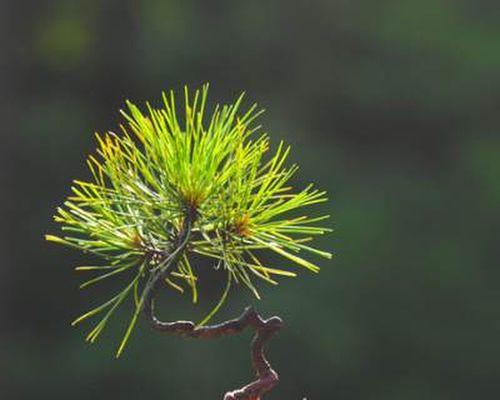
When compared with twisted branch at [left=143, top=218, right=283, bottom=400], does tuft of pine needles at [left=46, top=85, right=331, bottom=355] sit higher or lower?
higher

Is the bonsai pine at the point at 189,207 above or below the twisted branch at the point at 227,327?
above

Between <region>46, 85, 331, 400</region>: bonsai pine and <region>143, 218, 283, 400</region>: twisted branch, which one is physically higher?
<region>46, 85, 331, 400</region>: bonsai pine

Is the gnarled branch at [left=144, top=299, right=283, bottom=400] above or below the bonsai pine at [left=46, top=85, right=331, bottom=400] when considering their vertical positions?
below

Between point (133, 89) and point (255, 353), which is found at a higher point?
point (133, 89)

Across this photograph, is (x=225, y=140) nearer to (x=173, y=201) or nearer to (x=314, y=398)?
(x=173, y=201)

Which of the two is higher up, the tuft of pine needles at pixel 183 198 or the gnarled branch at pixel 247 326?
the tuft of pine needles at pixel 183 198

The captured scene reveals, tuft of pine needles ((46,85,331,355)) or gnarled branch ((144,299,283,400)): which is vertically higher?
tuft of pine needles ((46,85,331,355))

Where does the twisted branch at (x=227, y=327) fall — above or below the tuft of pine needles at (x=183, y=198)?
below

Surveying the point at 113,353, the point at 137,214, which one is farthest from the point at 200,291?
the point at 137,214
